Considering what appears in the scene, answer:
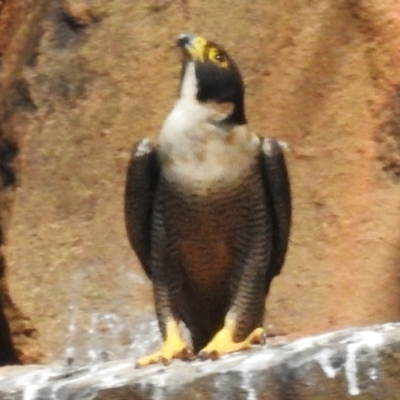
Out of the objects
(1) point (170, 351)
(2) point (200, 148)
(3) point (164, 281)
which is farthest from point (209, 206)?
(1) point (170, 351)

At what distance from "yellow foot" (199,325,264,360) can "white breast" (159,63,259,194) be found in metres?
A: 0.34

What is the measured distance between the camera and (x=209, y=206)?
263cm

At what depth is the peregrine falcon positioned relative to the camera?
8.62ft

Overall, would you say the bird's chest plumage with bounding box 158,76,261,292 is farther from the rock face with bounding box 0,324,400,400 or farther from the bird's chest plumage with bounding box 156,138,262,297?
the rock face with bounding box 0,324,400,400

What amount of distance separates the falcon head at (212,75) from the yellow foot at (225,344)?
0.50 meters

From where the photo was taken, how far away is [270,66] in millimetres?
3859

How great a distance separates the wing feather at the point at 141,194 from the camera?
2721 mm

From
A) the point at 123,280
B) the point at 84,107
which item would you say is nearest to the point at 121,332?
the point at 123,280

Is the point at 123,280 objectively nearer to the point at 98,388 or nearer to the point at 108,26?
the point at 108,26

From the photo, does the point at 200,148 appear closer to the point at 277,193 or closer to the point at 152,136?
the point at 277,193

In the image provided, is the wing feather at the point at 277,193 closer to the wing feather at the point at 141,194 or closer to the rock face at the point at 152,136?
the wing feather at the point at 141,194

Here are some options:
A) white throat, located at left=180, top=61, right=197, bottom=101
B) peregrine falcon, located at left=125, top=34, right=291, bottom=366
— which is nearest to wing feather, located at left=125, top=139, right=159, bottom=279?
peregrine falcon, located at left=125, top=34, right=291, bottom=366

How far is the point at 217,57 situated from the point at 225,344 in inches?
27.2

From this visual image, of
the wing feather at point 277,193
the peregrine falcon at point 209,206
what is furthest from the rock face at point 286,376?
the wing feather at point 277,193
